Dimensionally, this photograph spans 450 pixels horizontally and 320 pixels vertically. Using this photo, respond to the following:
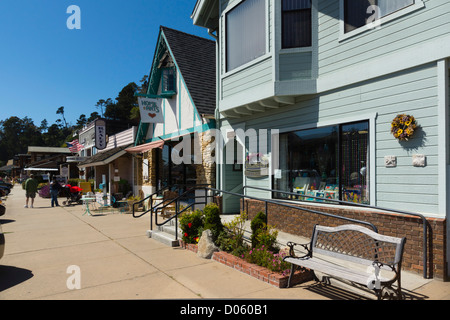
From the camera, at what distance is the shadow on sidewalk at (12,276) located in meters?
5.17

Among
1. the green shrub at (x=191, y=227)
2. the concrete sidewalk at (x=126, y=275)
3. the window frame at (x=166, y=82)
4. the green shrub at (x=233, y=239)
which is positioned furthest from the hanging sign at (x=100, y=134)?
the green shrub at (x=233, y=239)

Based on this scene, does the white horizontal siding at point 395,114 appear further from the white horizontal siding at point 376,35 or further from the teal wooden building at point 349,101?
the white horizontal siding at point 376,35

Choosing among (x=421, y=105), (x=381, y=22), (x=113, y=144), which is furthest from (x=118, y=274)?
(x=113, y=144)

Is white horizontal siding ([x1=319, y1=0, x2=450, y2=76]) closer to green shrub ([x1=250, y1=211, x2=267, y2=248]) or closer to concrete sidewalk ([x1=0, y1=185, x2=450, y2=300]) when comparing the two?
green shrub ([x1=250, y1=211, x2=267, y2=248])

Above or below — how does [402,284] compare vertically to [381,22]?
below

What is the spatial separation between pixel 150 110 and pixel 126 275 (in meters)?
9.17

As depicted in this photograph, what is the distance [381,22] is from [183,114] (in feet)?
27.5

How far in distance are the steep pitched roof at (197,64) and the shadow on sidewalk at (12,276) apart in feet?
24.3

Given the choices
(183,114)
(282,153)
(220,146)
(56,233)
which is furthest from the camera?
(183,114)

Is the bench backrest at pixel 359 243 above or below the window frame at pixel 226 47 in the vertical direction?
below

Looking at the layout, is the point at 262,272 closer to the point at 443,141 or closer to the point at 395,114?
the point at 443,141

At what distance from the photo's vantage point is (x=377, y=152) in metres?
5.98

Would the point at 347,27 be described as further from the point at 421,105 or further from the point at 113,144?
the point at 113,144

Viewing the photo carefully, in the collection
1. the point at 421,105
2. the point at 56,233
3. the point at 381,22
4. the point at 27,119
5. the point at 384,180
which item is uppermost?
the point at 27,119
